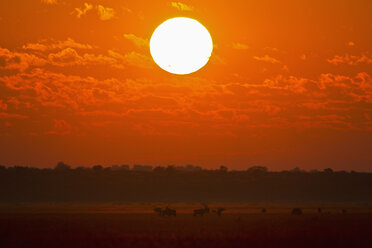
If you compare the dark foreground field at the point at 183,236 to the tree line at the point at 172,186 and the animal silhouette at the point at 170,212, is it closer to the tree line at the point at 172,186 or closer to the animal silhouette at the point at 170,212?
the animal silhouette at the point at 170,212

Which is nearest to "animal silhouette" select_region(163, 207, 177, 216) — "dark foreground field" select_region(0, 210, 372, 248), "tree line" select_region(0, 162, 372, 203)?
"dark foreground field" select_region(0, 210, 372, 248)

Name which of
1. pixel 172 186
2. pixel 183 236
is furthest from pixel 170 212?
pixel 172 186

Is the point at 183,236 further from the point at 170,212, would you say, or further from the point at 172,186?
the point at 172,186

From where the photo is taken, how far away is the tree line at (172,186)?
164 meters

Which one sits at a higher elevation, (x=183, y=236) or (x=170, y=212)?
(x=170, y=212)

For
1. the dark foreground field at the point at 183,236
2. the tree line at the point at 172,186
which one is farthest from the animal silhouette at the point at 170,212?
the tree line at the point at 172,186

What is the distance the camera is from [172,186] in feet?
581

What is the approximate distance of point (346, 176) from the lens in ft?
652

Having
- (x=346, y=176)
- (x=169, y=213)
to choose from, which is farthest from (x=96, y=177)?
(x=169, y=213)

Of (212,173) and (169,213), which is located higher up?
(212,173)

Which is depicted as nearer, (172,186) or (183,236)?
(183,236)

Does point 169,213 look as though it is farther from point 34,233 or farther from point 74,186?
point 74,186

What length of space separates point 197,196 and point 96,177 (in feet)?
86.7

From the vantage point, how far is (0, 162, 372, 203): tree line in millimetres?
164500
